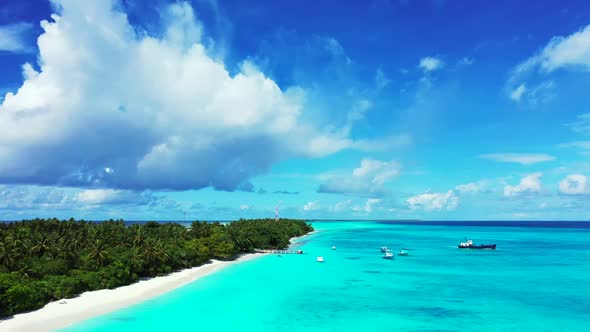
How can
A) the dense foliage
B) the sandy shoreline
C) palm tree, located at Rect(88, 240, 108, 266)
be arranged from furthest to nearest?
palm tree, located at Rect(88, 240, 108, 266) → the dense foliage → the sandy shoreline

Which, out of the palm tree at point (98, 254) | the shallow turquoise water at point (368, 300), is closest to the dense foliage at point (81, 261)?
the palm tree at point (98, 254)

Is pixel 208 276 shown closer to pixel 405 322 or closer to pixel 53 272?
pixel 53 272

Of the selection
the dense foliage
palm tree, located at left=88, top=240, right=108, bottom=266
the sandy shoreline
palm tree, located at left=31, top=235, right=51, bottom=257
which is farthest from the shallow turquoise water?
palm tree, located at left=31, top=235, right=51, bottom=257

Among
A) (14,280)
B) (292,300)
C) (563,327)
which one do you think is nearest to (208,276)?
(292,300)

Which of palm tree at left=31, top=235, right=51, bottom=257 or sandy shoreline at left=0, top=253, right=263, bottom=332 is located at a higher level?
palm tree at left=31, top=235, right=51, bottom=257

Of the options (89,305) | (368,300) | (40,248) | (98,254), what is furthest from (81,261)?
(368,300)

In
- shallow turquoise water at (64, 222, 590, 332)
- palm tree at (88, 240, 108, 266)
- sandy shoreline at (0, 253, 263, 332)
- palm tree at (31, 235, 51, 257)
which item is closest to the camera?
sandy shoreline at (0, 253, 263, 332)

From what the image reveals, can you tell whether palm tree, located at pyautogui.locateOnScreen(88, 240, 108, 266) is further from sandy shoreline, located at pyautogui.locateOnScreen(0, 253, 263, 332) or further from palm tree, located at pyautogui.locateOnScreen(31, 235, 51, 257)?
palm tree, located at pyautogui.locateOnScreen(31, 235, 51, 257)
